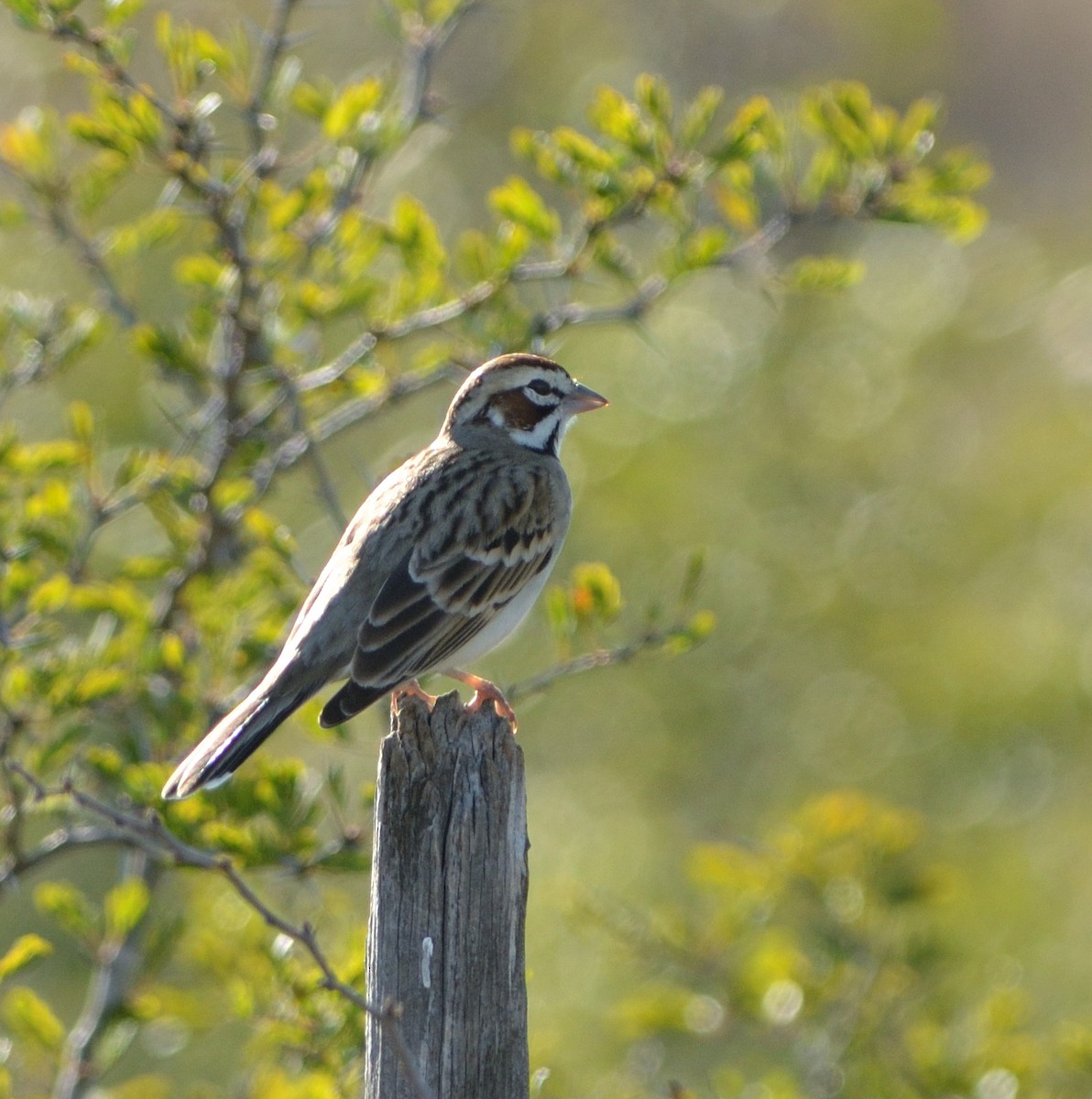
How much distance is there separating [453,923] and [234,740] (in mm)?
1429

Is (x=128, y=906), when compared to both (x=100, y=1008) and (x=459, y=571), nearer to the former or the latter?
(x=100, y=1008)

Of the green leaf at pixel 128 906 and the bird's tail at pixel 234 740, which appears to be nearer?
the bird's tail at pixel 234 740

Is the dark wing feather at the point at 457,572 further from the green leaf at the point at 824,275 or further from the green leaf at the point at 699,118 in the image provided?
the green leaf at the point at 699,118

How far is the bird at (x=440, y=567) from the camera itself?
482 cm

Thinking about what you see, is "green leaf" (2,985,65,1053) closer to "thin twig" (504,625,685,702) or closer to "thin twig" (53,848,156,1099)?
"thin twig" (53,848,156,1099)

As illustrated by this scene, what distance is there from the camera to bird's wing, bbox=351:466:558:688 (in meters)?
5.03

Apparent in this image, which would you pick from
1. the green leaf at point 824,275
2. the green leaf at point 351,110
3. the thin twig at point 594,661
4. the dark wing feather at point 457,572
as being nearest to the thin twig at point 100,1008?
the dark wing feather at point 457,572

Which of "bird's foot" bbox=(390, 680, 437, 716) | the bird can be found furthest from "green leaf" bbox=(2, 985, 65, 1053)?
"bird's foot" bbox=(390, 680, 437, 716)

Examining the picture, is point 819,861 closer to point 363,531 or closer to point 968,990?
point 363,531

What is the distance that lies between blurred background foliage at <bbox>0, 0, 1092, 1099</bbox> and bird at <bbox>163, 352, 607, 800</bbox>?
25 centimetres

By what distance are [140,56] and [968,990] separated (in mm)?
10874

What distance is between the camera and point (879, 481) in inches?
495

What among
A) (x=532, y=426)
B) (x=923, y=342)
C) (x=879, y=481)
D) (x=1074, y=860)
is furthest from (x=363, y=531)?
(x=923, y=342)

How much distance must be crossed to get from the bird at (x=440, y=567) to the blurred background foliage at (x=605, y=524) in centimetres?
25
